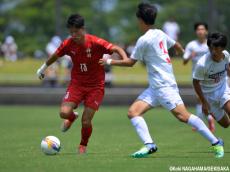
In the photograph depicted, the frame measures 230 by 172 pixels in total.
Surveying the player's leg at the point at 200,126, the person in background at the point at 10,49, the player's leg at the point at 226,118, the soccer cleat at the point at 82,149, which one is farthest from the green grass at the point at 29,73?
the player's leg at the point at 200,126

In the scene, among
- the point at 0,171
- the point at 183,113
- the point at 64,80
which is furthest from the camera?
the point at 64,80

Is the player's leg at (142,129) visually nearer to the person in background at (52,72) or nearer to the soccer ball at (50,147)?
the soccer ball at (50,147)

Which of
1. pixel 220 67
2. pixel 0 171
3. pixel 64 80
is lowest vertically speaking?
pixel 64 80

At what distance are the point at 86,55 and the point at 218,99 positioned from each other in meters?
2.25

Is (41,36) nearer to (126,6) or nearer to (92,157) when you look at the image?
(126,6)

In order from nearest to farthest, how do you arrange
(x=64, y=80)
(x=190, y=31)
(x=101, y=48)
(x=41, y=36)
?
(x=101, y=48)
(x=190, y=31)
(x=64, y=80)
(x=41, y=36)

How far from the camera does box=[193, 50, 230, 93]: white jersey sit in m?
11.3

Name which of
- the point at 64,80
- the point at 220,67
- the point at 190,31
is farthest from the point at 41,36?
the point at 220,67

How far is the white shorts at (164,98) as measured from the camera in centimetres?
1082

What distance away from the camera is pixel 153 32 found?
10914mm

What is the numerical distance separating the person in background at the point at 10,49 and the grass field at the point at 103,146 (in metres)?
10.0

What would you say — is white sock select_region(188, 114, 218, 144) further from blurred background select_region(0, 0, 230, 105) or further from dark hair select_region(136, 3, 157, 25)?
blurred background select_region(0, 0, 230, 105)

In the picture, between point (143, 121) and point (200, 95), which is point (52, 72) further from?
point (143, 121)

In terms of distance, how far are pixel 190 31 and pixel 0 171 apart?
55.7 feet
